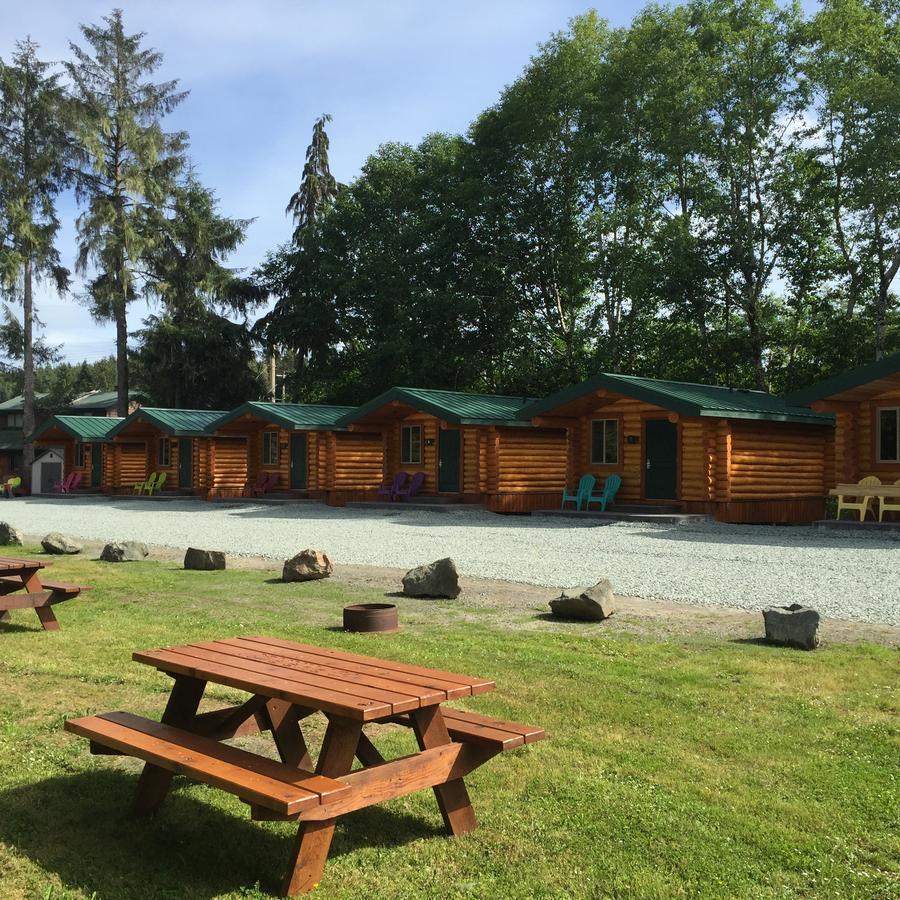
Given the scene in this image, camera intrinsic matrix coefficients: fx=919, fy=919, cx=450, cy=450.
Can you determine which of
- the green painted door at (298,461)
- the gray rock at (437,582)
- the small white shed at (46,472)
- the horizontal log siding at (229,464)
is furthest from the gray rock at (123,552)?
the small white shed at (46,472)

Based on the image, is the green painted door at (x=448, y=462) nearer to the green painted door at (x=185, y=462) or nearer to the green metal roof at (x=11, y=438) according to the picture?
the green painted door at (x=185, y=462)

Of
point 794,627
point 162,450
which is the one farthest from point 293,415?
point 794,627

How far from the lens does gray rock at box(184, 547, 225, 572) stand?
1107cm

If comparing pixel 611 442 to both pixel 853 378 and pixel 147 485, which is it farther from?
pixel 147 485

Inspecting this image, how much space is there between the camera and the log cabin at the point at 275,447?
26875mm

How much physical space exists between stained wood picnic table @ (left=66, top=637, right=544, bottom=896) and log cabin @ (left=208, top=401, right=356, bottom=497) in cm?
2231

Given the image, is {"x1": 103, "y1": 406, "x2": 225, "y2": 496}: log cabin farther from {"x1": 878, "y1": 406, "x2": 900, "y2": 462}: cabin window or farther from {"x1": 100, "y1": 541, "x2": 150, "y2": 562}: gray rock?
{"x1": 878, "y1": 406, "x2": 900, "y2": 462}: cabin window

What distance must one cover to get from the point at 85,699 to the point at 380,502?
19.8 m

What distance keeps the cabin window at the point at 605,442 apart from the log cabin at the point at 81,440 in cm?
2000

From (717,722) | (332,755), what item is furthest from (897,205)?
(332,755)

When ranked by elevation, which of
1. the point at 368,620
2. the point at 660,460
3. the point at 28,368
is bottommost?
the point at 368,620

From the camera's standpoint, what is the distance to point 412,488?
24.8m

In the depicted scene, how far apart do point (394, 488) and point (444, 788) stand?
21.6 meters

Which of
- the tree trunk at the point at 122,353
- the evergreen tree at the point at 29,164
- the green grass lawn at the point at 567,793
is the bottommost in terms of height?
the green grass lawn at the point at 567,793
